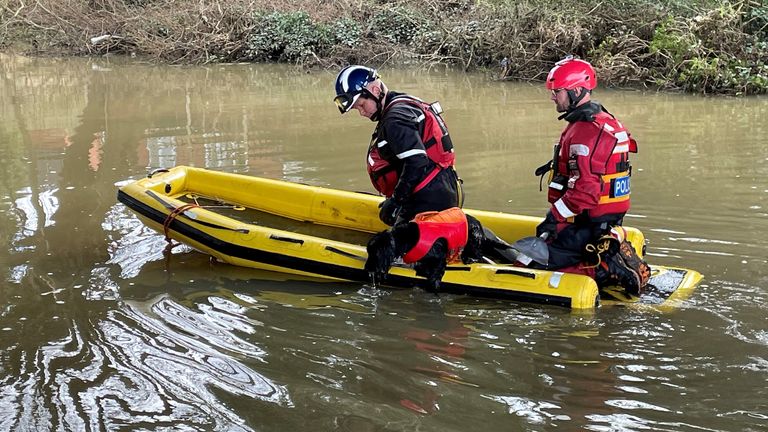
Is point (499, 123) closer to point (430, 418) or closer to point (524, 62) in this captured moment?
point (524, 62)

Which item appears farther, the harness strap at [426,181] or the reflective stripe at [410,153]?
the harness strap at [426,181]

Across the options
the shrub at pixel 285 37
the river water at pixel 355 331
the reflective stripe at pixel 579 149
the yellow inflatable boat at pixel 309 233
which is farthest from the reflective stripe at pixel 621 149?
the shrub at pixel 285 37

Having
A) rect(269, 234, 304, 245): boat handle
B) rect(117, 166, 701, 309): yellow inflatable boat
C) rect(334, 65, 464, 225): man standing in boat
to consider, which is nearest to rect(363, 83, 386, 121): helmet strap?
rect(334, 65, 464, 225): man standing in boat

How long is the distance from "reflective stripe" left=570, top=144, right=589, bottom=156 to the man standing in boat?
2.18 feet

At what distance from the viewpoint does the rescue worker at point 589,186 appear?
3.98 meters

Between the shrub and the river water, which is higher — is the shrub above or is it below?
above

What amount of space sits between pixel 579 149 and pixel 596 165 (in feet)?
0.37

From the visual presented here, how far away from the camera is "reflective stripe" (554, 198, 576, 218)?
413cm

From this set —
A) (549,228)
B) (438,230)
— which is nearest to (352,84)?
(438,230)

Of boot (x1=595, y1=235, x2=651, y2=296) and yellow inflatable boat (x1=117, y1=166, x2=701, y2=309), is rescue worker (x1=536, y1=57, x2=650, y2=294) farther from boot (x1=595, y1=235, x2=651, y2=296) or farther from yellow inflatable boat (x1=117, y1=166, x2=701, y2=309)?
yellow inflatable boat (x1=117, y1=166, x2=701, y2=309)

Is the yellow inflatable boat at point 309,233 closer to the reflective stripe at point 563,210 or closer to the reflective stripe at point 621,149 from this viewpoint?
the reflective stripe at point 563,210

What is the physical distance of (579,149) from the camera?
4.00 m

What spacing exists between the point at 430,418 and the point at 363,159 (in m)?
4.91

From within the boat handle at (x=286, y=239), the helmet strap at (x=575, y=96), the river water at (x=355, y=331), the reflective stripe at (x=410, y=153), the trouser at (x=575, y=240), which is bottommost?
the river water at (x=355, y=331)
